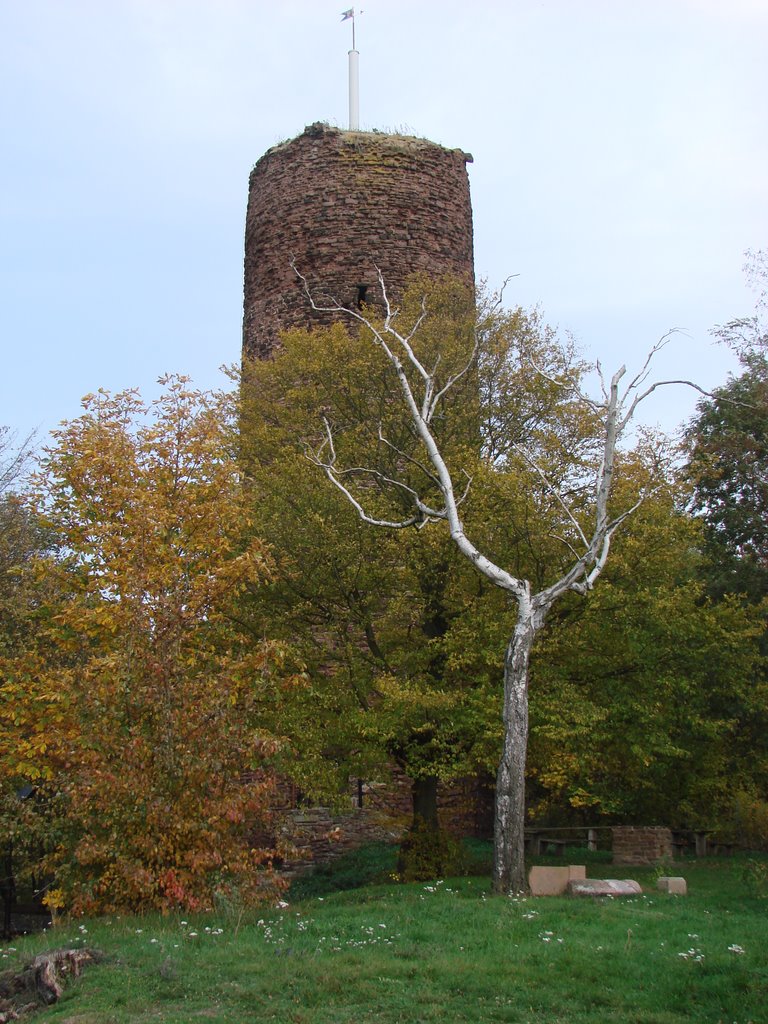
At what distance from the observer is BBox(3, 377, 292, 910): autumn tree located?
39.7 feet

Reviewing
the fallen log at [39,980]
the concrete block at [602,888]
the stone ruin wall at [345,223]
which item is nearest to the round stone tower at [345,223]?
the stone ruin wall at [345,223]

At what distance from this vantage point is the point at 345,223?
2725 centimetres

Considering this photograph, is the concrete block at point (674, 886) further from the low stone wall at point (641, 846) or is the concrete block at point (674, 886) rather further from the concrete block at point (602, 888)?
the low stone wall at point (641, 846)

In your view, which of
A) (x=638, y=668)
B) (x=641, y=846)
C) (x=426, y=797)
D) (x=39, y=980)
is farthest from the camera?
(x=426, y=797)

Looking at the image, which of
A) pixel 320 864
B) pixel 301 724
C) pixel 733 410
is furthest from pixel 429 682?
pixel 733 410

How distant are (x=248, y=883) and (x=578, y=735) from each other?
6313mm

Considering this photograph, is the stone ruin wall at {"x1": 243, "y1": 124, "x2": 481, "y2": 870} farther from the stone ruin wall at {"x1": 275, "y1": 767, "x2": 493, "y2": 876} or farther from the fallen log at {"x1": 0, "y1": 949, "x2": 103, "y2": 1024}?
the fallen log at {"x1": 0, "y1": 949, "x2": 103, "y2": 1024}

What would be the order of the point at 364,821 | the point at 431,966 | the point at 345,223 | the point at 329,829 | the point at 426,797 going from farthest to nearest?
1. the point at 345,223
2. the point at 364,821
3. the point at 329,829
4. the point at 426,797
5. the point at 431,966

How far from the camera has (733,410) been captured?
23.1 metres

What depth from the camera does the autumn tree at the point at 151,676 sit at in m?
12.1

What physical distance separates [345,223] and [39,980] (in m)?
21.0

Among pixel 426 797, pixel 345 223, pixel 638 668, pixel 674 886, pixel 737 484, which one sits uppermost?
pixel 345 223

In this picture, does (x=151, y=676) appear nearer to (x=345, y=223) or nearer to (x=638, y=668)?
→ (x=638, y=668)

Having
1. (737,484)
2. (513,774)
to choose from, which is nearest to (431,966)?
(513,774)
